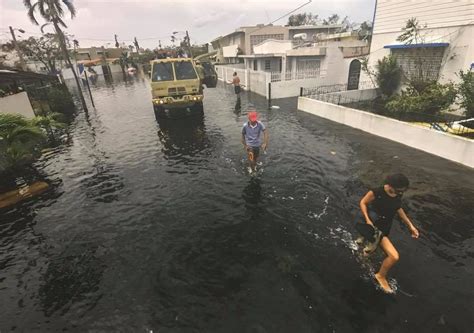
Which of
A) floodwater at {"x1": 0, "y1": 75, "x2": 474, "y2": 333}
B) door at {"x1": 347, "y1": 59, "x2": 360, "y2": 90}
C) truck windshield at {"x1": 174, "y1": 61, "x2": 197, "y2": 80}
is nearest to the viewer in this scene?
floodwater at {"x1": 0, "y1": 75, "x2": 474, "y2": 333}

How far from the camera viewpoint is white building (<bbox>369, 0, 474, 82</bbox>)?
12391 millimetres

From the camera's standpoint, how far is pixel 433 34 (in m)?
13.7

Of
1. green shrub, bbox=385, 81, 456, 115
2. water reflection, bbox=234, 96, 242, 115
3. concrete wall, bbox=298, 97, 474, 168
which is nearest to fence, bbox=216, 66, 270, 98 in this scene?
water reflection, bbox=234, 96, 242, 115

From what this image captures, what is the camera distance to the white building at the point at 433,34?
40.7 feet

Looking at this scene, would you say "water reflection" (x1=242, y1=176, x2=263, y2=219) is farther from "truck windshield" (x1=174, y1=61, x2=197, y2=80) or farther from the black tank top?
"truck windshield" (x1=174, y1=61, x2=197, y2=80)

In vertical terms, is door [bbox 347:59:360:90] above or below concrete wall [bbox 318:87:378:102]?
above

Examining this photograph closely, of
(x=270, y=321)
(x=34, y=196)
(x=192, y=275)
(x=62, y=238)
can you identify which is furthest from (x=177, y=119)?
(x=270, y=321)

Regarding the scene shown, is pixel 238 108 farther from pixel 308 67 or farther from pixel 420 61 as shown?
pixel 420 61

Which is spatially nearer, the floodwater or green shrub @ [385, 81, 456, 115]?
the floodwater

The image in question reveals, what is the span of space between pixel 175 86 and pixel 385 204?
1290cm

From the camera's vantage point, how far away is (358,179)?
331 inches

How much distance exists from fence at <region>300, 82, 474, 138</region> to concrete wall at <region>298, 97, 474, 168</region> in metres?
0.48

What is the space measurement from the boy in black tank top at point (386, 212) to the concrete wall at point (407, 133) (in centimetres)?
705

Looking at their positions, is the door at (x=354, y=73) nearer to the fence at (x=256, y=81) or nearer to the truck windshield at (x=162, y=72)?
the fence at (x=256, y=81)
